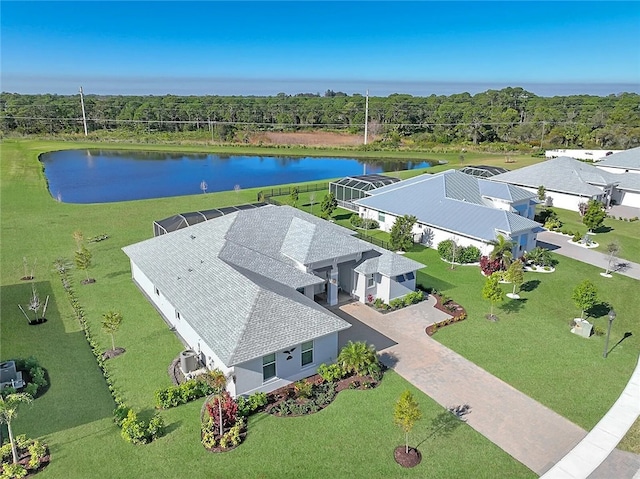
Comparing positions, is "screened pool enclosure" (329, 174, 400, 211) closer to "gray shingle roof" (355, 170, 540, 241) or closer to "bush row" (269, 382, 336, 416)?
"gray shingle roof" (355, 170, 540, 241)

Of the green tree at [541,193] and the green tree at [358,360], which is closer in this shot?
the green tree at [358,360]

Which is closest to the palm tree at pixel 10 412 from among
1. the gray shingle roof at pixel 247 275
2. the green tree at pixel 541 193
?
the gray shingle roof at pixel 247 275

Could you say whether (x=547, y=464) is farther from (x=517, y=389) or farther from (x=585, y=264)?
(x=585, y=264)

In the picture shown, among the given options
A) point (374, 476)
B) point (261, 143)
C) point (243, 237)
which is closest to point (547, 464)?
point (374, 476)

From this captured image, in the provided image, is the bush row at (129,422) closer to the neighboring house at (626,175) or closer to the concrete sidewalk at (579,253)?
the concrete sidewalk at (579,253)

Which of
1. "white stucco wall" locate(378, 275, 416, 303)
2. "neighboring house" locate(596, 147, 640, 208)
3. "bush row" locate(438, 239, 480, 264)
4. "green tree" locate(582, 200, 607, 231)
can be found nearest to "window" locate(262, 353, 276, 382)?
"white stucco wall" locate(378, 275, 416, 303)

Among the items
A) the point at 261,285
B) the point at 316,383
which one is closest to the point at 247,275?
the point at 261,285
